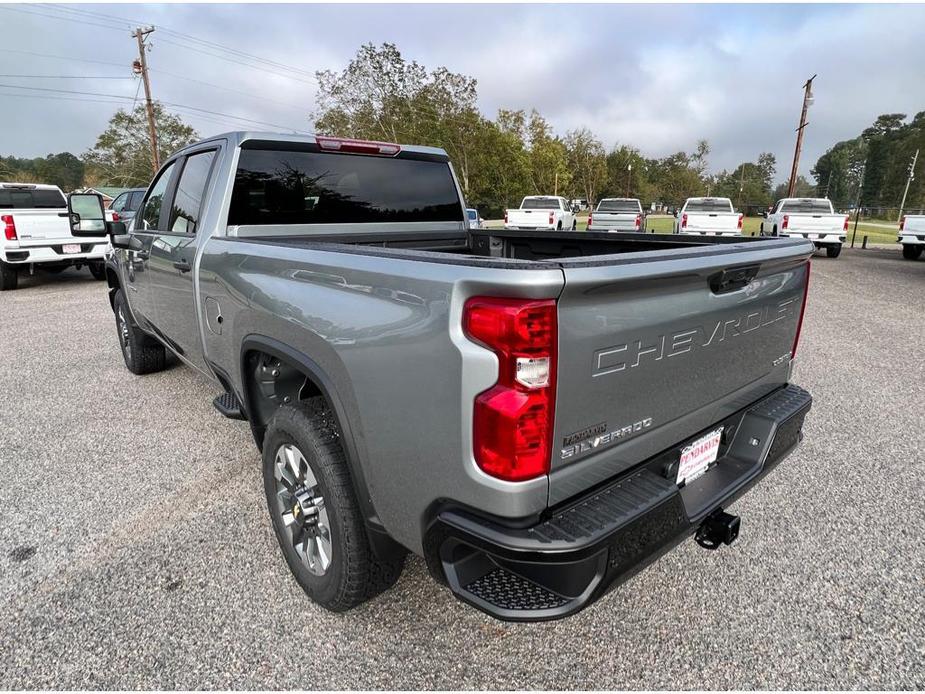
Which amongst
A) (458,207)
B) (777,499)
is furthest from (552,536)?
(458,207)

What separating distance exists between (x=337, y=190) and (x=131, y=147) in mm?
53031

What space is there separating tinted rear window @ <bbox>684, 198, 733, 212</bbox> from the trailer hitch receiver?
17.9 meters

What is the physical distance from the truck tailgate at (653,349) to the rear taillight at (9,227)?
12.0 meters

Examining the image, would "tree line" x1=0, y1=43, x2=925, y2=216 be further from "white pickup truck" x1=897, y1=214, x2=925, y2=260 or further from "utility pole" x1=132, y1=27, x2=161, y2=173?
"white pickup truck" x1=897, y1=214, x2=925, y2=260

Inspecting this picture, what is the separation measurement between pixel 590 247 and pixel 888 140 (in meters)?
121

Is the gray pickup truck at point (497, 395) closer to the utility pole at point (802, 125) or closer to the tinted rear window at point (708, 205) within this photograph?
the tinted rear window at point (708, 205)

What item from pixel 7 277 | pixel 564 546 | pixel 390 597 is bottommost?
pixel 390 597

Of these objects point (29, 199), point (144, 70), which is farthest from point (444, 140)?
point (29, 199)

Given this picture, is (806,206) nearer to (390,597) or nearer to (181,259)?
(181,259)

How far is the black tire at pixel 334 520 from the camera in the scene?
2037mm

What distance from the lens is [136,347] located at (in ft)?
17.3

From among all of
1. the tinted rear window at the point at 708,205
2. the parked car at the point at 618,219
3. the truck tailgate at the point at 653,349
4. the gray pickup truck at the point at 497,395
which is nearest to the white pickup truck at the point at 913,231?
the tinted rear window at the point at 708,205

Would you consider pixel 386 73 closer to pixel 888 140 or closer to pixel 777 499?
pixel 777 499

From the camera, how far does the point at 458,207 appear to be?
4.09m
